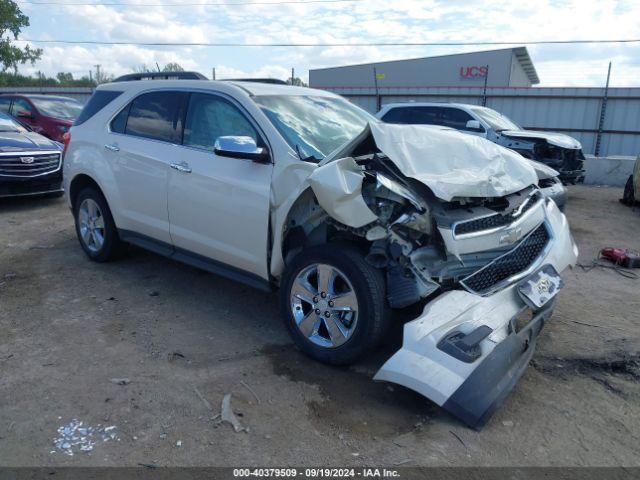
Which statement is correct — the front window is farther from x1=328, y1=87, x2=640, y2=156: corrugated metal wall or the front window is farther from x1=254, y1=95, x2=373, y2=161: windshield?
x1=328, y1=87, x2=640, y2=156: corrugated metal wall

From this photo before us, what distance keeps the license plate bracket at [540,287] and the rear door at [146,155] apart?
9.69 feet

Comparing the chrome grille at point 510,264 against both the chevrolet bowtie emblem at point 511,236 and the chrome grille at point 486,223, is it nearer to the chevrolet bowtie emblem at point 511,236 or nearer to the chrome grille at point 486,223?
the chevrolet bowtie emblem at point 511,236

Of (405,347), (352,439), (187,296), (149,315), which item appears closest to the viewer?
(352,439)

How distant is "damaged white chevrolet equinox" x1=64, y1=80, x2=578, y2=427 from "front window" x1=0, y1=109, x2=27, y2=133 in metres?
5.86

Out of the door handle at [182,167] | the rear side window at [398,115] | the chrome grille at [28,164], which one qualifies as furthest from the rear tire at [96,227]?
the rear side window at [398,115]

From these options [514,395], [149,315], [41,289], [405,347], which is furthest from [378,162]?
[41,289]

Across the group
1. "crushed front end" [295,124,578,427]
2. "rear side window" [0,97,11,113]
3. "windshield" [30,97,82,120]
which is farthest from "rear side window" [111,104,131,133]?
"rear side window" [0,97,11,113]

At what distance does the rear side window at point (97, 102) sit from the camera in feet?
18.0

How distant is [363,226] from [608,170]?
11.4 m

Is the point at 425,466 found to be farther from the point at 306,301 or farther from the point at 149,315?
the point at 149,315

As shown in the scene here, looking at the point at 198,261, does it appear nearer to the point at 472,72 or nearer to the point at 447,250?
the point at 447,250

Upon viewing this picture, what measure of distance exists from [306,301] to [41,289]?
290 centimetres

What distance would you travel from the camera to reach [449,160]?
362cm

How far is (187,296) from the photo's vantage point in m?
4.90
